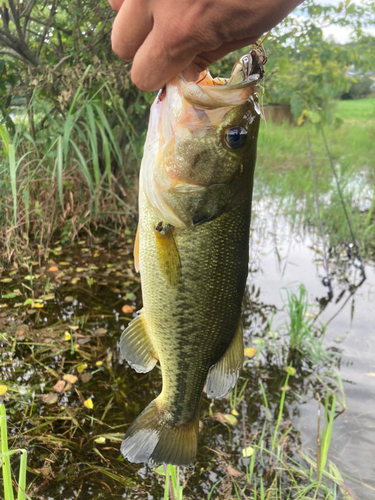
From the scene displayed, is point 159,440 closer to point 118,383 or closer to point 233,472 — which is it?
point 233,472

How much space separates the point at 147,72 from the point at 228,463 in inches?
91.6

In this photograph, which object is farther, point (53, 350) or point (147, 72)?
point (53, 350)

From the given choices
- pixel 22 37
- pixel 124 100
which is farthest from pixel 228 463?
pixel 22 37

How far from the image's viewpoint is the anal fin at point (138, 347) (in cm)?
147

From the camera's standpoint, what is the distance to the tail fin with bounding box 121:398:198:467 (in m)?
1.38

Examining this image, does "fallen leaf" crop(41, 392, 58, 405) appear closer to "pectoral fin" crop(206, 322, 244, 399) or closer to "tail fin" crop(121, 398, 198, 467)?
"tail fin" crop(121, 398, 198, 467)

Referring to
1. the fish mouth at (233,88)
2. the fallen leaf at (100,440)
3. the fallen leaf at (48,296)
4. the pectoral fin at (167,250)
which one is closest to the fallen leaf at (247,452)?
the fallen leaf at (100,440)

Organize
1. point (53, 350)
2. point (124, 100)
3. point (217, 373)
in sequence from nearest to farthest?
point (217, 373), point (53, 350), point (124, 100)

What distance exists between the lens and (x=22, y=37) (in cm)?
446

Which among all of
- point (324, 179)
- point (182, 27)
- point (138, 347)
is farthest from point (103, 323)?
point (324, 179)

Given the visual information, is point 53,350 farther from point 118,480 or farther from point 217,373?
point 217,373

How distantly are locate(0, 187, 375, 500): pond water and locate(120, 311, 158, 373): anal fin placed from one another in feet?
1.64

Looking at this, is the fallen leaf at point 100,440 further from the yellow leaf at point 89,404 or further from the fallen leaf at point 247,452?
the fallen leaf at point 247,452

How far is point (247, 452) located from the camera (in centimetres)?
244
